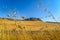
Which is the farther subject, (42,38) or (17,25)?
(42,38)

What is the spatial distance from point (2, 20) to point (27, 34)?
1.76ft

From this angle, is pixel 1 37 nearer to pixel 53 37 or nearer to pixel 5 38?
pixel 5 38

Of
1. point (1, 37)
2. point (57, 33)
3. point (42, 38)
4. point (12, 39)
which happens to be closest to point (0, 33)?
point (1, 37)

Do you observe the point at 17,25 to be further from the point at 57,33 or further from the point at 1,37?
the point at 57,33

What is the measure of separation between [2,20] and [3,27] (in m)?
0.18

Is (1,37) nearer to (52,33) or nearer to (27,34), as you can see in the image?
(27,34)

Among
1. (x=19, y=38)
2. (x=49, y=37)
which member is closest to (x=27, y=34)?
(x=19, y=38)

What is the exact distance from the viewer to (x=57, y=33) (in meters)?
3.69

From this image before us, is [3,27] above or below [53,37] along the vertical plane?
above

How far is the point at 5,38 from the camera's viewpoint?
136 inches

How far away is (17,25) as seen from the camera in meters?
3.32

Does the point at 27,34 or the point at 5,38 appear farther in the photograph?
the point at 27,34

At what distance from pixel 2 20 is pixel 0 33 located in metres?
0.28

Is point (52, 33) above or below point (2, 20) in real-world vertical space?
below
